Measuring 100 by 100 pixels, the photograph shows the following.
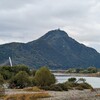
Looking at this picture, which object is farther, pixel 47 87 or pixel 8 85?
pixel 8 85

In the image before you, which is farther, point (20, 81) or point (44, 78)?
point (20, 81)

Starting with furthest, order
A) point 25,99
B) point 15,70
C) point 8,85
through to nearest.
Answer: point 15,70 < point 8,85 < point 25,99

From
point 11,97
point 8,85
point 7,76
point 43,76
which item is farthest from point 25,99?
point 7,76

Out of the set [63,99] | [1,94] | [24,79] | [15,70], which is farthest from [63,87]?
[15,70]

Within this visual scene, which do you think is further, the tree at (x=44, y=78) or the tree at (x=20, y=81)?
the tree at (x=20, y=81)

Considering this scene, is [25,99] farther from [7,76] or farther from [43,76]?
[7,76]

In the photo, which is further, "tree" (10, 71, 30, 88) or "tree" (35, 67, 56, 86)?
"tree" (10, 71, 30, 88)

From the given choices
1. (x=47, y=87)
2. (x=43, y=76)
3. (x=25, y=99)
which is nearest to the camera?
(x=25, y=99)

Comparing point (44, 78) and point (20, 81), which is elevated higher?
point (44, 78)

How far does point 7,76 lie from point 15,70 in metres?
14.3

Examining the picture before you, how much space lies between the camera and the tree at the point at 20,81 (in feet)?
309

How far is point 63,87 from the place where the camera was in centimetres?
8950

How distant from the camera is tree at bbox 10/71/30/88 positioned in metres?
94.3

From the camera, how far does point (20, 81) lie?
316 ft
